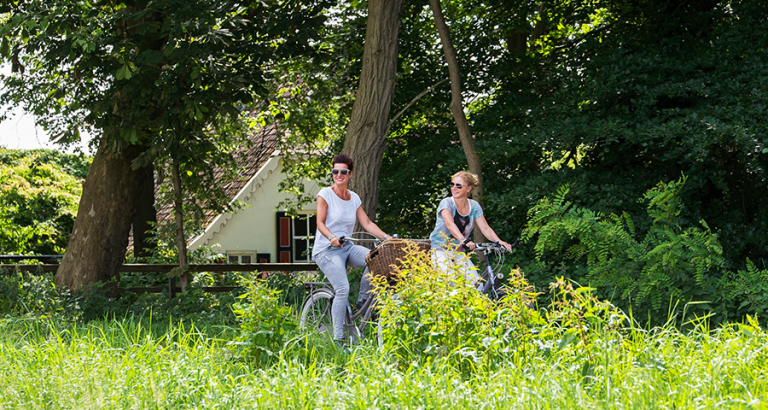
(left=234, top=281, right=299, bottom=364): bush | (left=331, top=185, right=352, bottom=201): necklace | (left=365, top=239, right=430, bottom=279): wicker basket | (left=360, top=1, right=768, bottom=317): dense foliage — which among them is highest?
(left=360, top=1, right=768, bottom=317): dense foliage

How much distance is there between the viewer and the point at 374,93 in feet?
29.7

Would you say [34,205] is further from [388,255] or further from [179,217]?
[388,255]

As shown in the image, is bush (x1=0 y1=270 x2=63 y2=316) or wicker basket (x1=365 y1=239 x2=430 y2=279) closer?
wicker basket (x1=365 y1=239 x2=430 y2=279)

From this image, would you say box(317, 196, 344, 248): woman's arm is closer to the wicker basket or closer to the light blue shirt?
the wicker basket

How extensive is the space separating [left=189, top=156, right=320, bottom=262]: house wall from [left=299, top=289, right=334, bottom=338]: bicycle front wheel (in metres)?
14.4

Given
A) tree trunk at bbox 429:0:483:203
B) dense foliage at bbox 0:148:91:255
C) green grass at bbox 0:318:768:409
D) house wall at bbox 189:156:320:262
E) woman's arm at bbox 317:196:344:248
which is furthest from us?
dense foliage at bbox 0:148:91:255

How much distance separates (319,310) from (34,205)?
19548mm

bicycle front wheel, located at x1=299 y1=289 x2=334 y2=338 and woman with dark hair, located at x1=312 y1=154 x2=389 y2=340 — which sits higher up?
woman with dark hair, located at x1=312 y1=154 x2=389 y2=340

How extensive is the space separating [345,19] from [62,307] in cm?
635

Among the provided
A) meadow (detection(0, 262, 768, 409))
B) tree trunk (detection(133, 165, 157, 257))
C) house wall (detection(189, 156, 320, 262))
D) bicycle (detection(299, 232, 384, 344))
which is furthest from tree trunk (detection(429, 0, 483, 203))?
house wall (detection(189, 156, 320, 262))

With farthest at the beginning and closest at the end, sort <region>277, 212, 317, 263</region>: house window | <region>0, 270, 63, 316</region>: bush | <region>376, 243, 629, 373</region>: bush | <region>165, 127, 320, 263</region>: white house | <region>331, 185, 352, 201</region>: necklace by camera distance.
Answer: <region>277, 212, 317, 263</region>: house window
<region>165, 127, 320, 263</region>: white house
<region>0, 270, 63, 316</region>: bush
<region>331, 185, 352, 201</region>: necklace
<region>376, 243, 629, 373</region>: bush

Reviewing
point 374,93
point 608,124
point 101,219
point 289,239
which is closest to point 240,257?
point 289,239

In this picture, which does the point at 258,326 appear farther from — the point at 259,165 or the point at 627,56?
the point at 259,165

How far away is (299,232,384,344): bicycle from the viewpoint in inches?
232
